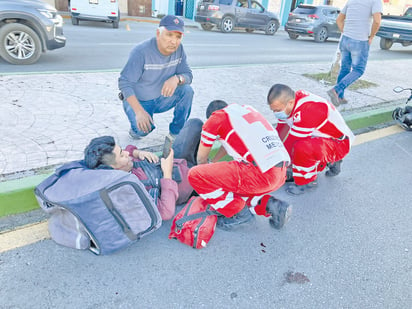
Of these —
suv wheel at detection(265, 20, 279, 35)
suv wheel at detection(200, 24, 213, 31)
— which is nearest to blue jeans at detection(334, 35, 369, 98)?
→ suv wheel at detection(200, 24, 213, 31)

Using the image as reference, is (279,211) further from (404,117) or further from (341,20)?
(341,20)

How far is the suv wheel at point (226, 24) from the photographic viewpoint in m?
16.1

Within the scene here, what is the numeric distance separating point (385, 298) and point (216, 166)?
1386mm

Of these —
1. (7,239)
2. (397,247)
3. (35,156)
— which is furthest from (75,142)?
(397,247)

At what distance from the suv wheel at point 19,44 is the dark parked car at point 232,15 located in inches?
417

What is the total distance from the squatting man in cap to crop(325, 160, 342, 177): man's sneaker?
65.6 inches

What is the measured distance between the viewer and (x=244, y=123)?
8.07 feet

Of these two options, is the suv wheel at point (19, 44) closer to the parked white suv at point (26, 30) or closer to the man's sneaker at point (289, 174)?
the parked white suv at point (26, 30)

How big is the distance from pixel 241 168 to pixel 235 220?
45cm

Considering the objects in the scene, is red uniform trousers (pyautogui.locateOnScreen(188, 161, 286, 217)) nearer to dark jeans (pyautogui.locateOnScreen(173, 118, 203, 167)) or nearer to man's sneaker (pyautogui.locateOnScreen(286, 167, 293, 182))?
dark jeans (pyautogui.locateOnScreen(173, 118, 203, 167))

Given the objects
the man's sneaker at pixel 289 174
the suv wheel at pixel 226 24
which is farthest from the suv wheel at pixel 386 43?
the man's sneaker at pixel 289 174

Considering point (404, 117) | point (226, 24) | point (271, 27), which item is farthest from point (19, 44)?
point (271, 27)

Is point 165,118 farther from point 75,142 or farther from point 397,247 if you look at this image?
point 397,247

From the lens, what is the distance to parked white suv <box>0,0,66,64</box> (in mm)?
6441
